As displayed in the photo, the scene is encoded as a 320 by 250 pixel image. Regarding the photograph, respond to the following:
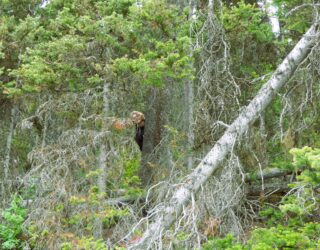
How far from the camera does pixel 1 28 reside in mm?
8992

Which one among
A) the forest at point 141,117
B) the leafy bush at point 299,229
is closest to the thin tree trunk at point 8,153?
the forest at point 141,117

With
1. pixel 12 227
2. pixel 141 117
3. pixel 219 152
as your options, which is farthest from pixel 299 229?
pixel 12 227

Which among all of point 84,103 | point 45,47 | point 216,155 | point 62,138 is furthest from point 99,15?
point 216,155

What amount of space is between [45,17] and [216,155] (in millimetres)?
5831

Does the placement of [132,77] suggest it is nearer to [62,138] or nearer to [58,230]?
[62,138]

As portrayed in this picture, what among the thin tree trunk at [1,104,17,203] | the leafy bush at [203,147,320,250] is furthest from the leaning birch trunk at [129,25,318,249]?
the thin tree trunk at [1,104,17,203]

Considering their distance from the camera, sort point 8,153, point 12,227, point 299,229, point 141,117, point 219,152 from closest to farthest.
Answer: point 299,229 → point 219,152 → point 12,227 → point 141,117 → point 8,153

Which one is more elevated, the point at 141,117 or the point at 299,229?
the point at 141,117

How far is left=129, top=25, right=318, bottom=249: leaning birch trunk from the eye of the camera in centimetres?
555

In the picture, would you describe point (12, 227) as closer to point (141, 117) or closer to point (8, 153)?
point (8, 153)

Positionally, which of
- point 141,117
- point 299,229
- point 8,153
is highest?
point 141,117

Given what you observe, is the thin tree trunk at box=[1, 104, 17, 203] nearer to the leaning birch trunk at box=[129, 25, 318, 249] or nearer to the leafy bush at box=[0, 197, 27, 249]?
the leafy bush at box=[0, 197, 27, 249]

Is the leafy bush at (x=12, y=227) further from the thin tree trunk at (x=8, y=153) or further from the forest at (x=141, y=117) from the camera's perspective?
the thin tree trunk at (x=8, y=153)

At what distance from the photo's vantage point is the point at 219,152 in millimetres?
6074
